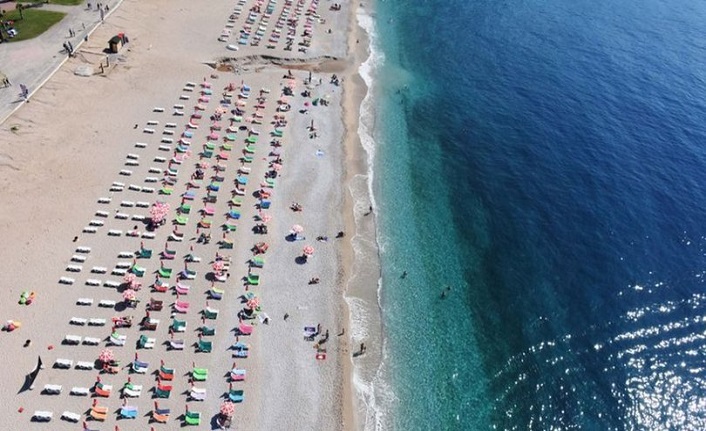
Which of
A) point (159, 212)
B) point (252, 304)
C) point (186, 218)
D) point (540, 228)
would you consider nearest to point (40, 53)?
point (159, 212)

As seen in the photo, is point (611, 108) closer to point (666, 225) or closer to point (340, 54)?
point (666, 225)

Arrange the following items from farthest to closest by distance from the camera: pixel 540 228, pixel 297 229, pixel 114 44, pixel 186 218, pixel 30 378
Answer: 1. pixel 114 44
2. pixel 540 228
3. pixel 186 218
4. pixel 297 229
5. pixel 30 378

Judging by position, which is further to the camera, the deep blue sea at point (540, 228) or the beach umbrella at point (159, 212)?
the beach umbrella at point (159, 212)

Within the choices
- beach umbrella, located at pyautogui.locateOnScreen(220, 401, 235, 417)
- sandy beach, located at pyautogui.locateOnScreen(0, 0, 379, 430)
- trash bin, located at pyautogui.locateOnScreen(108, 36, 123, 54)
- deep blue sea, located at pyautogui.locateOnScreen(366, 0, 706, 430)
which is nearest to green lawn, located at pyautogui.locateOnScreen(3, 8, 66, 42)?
sandy beach, located at pyautogui.locateOnScreen(0, 0, 379, 430)

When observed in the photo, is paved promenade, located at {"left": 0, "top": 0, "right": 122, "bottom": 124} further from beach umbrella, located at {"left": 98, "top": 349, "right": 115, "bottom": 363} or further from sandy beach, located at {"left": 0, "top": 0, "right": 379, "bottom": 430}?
beach umbrella, located at {"left": 98, "top": 349, "right": 115, "bottom": 363}

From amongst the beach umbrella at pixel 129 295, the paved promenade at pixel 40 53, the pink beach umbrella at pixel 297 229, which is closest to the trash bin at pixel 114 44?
the paved promenade at pixel 40 53

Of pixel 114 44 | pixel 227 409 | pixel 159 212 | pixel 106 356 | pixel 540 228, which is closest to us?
pixel 227 409

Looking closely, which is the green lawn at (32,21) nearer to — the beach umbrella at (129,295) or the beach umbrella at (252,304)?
the beach umbrella at (129,295)

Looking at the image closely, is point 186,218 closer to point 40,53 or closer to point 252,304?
point 252,304

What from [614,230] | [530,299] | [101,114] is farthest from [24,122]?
[614,230]
